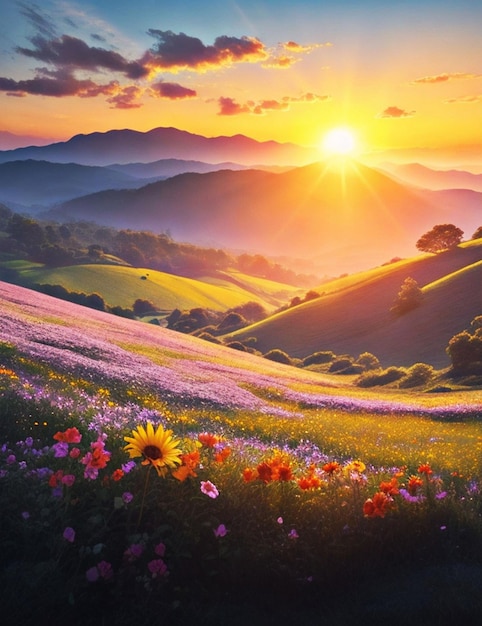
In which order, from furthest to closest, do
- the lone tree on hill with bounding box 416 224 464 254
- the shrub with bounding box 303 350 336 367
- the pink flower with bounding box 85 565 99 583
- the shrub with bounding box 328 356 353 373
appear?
the lone tree on hill with bounding box 416 224 464 254
the shrub with bounding box 303 350 336 367
the shrub with bounding box 328 356 353 373
the pink flower with bounding box 85 565 99 583

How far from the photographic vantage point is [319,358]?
313 feet

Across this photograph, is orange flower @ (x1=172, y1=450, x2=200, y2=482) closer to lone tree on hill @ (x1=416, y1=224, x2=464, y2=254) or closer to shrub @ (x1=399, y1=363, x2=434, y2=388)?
shrub @ (x1=399, y1=363, x2=434, y2=388)

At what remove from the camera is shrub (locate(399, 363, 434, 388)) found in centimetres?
6030

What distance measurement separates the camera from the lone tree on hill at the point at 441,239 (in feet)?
430

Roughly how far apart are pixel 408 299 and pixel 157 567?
101747 mm

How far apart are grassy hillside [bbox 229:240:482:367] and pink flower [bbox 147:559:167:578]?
73282 millimetres

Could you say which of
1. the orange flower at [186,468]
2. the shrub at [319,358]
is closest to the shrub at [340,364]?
the shrub at [319,358]

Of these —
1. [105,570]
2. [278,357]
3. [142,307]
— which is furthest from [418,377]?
[142,307]

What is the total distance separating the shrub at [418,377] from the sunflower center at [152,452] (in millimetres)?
58522

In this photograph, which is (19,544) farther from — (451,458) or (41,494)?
(451,458)

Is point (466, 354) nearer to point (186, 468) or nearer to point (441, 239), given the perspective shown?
point (186, 468)

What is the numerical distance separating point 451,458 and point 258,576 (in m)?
9.79

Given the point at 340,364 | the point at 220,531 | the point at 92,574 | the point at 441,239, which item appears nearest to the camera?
the point at 92,574

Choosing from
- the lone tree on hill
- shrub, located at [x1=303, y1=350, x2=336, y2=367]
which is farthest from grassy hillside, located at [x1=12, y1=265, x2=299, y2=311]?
the lone tree on hill
